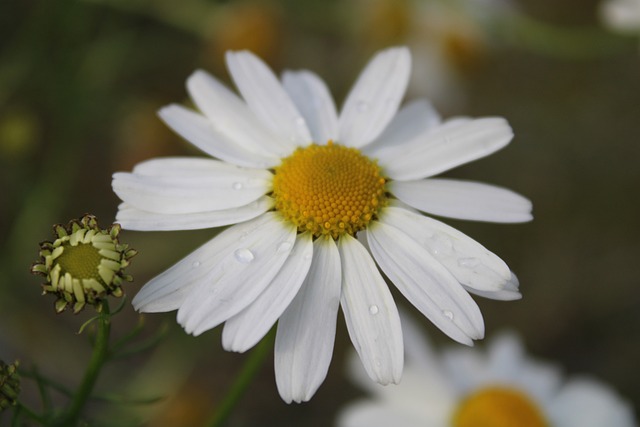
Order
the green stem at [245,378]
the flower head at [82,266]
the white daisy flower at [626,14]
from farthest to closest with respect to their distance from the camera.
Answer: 1. the white daisy flower at [626,14]
2. the green stem at [245,378]
3. the flower head at [82,266]

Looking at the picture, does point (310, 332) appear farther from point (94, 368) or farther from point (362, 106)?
point (362, 106)

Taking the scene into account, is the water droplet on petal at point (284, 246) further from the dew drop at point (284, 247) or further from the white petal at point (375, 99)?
the white petal at point (375, 99)

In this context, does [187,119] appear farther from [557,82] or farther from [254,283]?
[557,82]

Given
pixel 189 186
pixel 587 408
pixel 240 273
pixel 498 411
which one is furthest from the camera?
pixel 587 408

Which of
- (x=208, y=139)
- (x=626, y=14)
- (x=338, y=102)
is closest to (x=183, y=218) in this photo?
(x=208, y=139)

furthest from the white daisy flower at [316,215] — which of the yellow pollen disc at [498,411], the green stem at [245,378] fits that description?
the yellow pollen disc at [498,411]

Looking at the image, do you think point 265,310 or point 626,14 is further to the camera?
point 626,14
